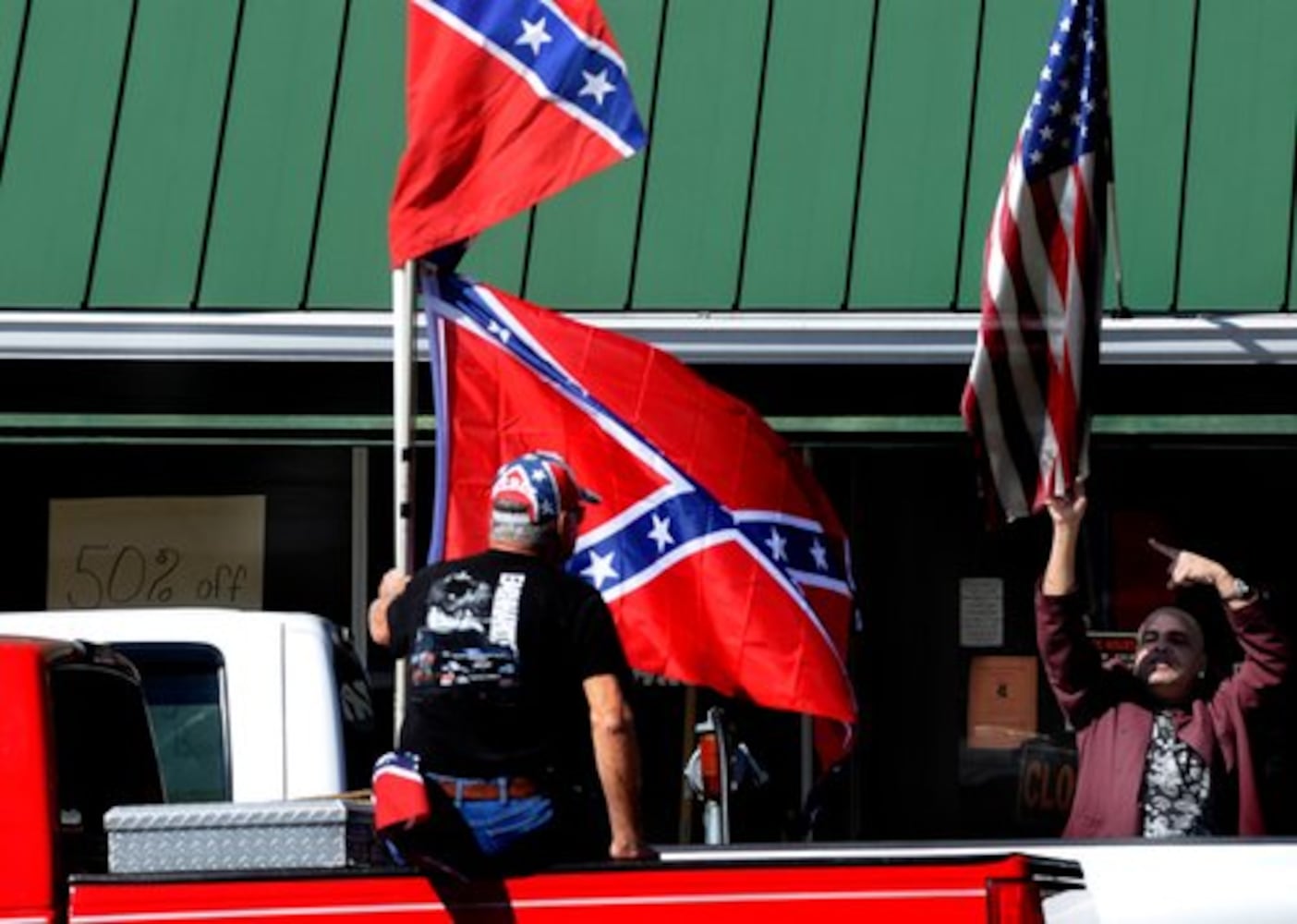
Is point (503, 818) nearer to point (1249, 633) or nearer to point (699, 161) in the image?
point (1249, 633)

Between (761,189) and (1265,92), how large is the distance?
6.99 feet

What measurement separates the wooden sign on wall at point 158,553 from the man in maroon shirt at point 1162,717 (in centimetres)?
486

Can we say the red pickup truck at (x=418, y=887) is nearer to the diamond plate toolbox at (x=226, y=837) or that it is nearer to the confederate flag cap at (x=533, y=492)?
the diamond plate toolbox at (x=226, y=837)

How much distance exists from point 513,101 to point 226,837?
3.47 meters

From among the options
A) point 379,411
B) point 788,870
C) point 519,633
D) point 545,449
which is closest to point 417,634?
point 519,633

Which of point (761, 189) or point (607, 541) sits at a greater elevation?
point (761, 189)

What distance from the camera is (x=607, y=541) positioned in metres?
9.32

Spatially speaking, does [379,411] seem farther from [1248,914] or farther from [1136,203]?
[1248,914]

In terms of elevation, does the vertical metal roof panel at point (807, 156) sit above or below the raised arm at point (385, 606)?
above

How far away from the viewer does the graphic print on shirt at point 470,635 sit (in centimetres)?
695

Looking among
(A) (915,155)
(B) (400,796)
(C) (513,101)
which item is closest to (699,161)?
(A) (915,155)

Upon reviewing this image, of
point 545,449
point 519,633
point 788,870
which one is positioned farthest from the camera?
point 545,449

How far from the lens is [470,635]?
6.98 m

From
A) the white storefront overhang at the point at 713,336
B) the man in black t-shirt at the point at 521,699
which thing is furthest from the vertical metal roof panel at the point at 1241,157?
the man in black t-shirt at the point at 521,699
